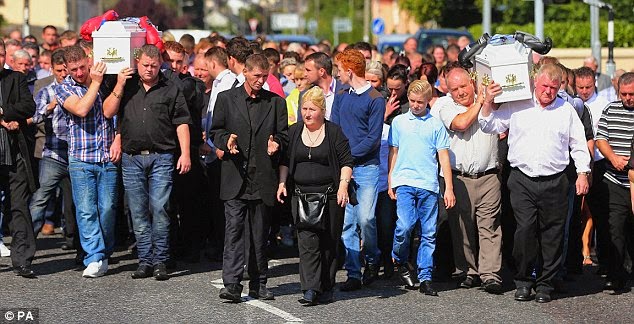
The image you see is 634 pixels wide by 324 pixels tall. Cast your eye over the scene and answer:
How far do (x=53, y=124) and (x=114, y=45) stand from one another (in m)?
1.45

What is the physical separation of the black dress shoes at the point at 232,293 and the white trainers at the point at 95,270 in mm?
1688

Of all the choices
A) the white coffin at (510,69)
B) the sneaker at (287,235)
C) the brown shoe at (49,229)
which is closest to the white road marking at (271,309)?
the white coffin at (510,69)

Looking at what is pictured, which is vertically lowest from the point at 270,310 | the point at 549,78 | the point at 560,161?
the point at 270,310

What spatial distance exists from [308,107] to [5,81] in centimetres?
319

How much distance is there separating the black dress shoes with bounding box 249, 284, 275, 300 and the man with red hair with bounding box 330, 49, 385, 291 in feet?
2.78

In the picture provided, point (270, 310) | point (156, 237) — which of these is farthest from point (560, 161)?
point (156, 237)

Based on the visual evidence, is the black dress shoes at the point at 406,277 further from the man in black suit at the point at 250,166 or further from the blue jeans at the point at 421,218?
the man in black suit at the point at 250,166

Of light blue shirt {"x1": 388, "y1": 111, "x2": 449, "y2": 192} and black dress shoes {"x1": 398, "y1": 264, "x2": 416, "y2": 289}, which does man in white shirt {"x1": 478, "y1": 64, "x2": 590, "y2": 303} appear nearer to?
light blue shirt {"x1": 388, "y1": 111, "x2": 449, "y2": 192}

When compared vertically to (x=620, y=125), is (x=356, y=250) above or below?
below

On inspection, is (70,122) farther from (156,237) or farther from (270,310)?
(270,310)

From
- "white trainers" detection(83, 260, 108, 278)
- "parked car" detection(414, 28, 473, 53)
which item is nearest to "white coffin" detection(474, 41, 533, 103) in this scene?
"white trainers" detection(83, 260, 108, 278)

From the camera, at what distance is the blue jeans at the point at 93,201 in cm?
1212

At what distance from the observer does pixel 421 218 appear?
453 inches

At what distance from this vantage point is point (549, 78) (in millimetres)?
10945
